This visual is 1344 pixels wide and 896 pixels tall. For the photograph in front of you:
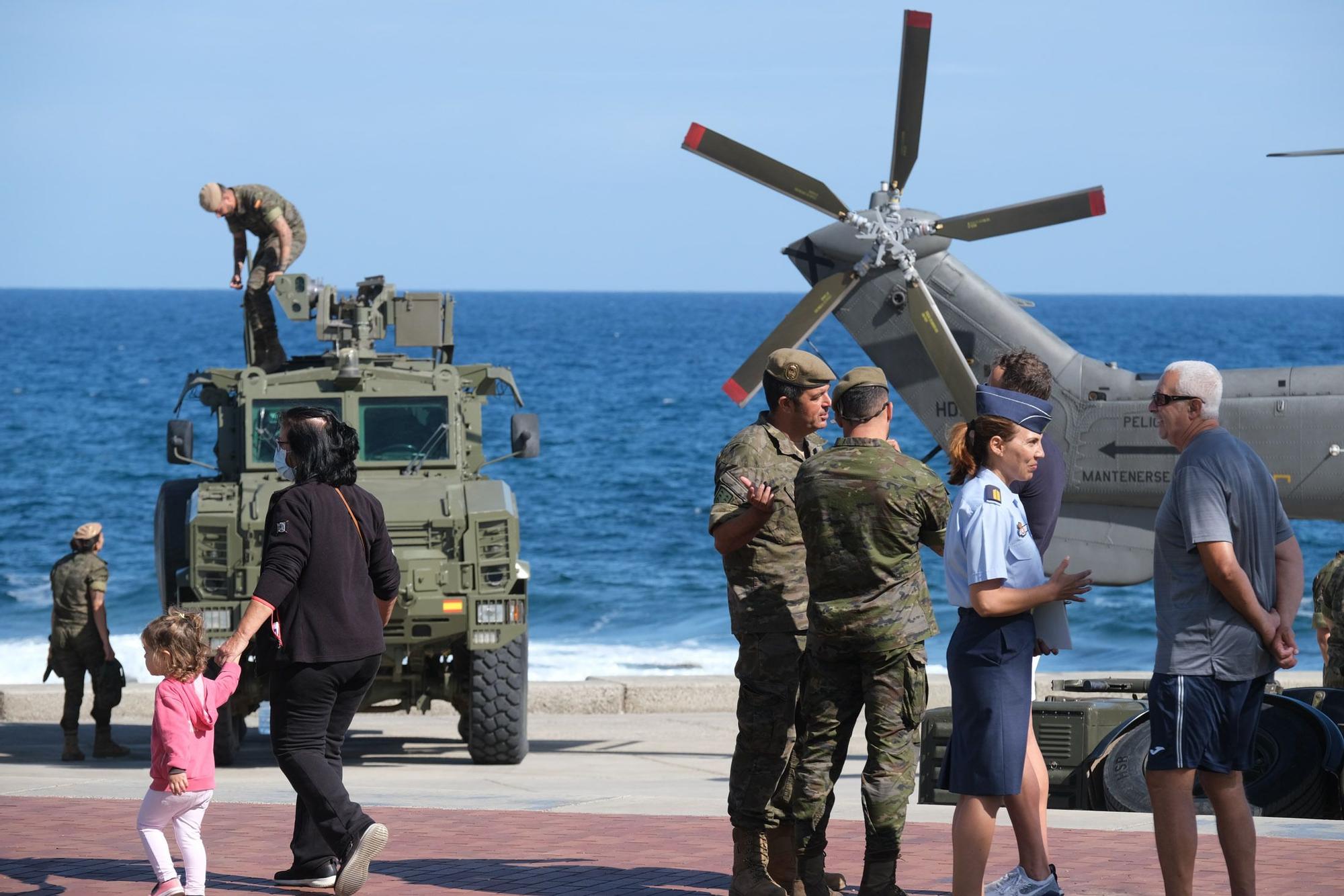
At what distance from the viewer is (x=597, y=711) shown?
14250 mm

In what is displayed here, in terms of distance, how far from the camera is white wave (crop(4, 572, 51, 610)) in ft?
95.8

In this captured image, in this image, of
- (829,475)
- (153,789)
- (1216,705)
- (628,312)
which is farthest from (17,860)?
(628,312)

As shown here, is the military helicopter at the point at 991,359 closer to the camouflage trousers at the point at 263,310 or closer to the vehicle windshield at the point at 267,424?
the vehicle windshield at the point at 267,424

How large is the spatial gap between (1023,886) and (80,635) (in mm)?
7981

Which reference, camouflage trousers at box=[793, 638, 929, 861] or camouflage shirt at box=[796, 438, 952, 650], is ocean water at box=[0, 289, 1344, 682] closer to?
camouflage trousers at box=[793, 638, 929, 861]

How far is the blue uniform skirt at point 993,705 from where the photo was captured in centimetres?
504

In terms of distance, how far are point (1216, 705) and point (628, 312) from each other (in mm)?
177655

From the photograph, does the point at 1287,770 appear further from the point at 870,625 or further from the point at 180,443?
the point at 180,443

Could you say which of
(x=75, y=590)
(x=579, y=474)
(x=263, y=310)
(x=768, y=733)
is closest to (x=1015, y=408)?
(x=768, y=733)

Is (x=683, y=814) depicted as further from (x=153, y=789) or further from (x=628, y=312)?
(x=628, y=312)

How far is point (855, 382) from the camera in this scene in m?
5.46

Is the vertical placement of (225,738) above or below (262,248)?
below

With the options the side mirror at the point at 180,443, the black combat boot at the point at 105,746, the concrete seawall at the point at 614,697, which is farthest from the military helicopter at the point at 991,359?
the black combat boot at the point at 105,746

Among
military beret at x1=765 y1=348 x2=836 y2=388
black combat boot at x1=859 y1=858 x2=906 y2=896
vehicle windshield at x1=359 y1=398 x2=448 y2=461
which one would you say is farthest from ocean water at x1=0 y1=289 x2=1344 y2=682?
black combat boot at x1=859 y1=858 x2=906 y2=896
